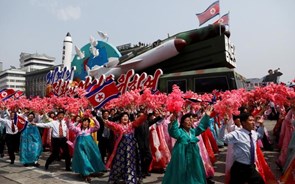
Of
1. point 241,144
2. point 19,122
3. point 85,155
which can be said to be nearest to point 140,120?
point 85,155

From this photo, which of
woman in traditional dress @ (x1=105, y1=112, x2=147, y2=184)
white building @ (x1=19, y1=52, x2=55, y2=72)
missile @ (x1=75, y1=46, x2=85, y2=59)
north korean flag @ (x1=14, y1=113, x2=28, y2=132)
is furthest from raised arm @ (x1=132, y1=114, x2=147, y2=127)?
white building @ (x1=19, y1=52, x2=55, y2=72)

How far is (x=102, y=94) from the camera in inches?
274

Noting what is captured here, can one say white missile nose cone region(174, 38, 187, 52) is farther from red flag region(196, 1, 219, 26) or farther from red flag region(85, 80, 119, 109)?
red flag region(85, 80, 119, 109)

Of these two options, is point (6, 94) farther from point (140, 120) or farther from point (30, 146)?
point (140, 120)

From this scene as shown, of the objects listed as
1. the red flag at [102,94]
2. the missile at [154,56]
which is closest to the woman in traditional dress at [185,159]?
the red flag at [102,94]

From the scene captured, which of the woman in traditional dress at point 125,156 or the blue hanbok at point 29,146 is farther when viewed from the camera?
the blue hanbok at point 29,146

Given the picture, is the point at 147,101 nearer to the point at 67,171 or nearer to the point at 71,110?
the point at 71,110

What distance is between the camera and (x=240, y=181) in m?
4.02

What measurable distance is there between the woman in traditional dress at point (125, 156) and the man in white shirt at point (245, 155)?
86.5 inches

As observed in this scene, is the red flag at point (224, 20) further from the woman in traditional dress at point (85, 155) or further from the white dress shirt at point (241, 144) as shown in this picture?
the white dress shirt at point (241, 144)

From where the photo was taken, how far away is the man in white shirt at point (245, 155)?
3.95 m

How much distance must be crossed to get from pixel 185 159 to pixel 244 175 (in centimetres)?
92

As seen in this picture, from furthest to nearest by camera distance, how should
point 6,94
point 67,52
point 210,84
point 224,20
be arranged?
point 67,52, point 224,20, point 210,84, point 6,94

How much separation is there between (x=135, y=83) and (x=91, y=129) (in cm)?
789
